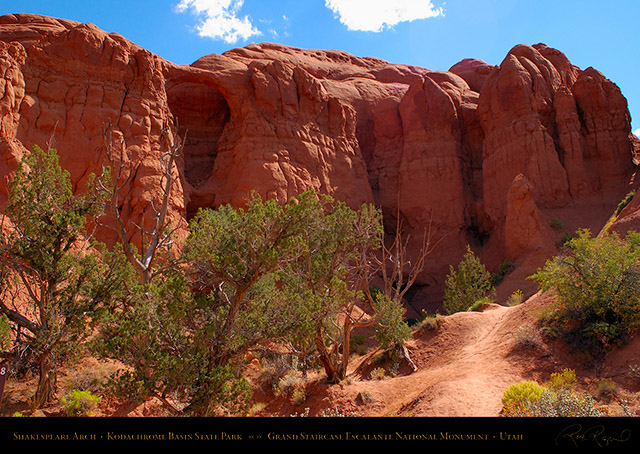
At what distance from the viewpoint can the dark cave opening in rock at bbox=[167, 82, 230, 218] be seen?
2927 cm

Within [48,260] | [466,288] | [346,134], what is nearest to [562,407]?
[48,260]

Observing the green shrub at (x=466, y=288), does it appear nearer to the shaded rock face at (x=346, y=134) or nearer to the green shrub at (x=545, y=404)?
the shaded rock face at (x=346, y=134)

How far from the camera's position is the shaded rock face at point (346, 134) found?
2216cm

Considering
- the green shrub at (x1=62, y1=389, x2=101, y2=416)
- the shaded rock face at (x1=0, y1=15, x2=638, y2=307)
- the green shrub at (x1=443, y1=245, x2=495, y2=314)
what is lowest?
the green shrub at (x1=62, y1=389, x2=101, y2=416)

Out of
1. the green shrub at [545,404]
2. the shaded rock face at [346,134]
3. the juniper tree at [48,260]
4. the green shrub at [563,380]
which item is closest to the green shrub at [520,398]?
the green shrub at [545,404]

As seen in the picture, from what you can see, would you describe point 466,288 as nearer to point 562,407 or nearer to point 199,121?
point 562,407

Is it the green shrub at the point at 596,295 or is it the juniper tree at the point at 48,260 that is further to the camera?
the green shrub at the point at 596,295

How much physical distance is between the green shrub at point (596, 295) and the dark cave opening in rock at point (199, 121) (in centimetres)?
2256

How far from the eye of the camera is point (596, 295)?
12.4 metres

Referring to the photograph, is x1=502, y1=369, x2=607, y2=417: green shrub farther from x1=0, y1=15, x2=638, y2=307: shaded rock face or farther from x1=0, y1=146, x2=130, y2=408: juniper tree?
x1=0, y1=15, x2=638, y2=307: shaded rock face

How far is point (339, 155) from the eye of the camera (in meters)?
32.6

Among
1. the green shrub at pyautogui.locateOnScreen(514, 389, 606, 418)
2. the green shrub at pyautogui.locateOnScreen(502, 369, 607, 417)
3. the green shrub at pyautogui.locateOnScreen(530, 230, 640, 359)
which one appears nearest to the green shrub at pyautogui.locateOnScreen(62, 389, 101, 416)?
the green shrub at pyautogui.locateOnScreen(502, 369, 607, 417)

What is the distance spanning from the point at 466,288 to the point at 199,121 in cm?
2189

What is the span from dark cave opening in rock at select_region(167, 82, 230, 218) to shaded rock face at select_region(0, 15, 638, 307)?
3.8 inches
